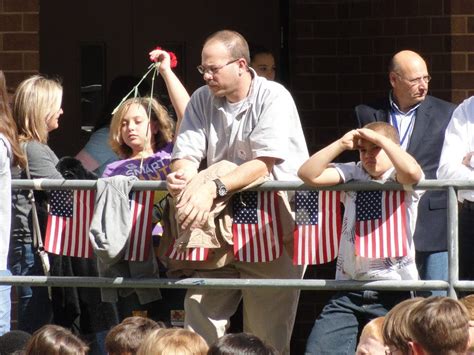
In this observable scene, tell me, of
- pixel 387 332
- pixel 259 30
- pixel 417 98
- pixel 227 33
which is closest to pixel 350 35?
→ pixel 259 30

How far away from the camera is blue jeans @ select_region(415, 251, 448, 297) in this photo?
262 inches

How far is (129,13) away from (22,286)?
414 cm

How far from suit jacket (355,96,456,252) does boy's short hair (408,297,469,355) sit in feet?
6.04

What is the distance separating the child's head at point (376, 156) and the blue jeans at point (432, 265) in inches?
29.1

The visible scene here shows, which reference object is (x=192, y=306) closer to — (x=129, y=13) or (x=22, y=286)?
(x=22, y=286)

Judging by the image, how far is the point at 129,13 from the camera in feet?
34.0

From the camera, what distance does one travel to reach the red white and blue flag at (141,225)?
634 cm

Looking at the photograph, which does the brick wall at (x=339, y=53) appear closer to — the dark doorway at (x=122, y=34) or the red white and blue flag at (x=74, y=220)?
the dark doorway at (x=122, y=34)

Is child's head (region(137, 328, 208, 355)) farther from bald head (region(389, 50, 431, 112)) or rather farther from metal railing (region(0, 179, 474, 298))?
bald head (region(389, 50, 431, 112))

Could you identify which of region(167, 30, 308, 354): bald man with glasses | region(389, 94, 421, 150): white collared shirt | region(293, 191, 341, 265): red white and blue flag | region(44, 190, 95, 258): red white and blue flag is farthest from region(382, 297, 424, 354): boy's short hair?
region(389, 94, 421, 150): white collared shirt

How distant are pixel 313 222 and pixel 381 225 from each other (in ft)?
1.12

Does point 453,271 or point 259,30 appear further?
point 259,30

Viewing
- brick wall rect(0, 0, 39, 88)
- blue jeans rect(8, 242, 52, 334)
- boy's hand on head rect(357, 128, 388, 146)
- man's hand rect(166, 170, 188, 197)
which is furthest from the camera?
brick wall rect(0, 0, 39, 88)

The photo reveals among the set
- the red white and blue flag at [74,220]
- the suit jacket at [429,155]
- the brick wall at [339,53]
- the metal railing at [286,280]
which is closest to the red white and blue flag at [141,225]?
the red white and blue flag at [74,220]
